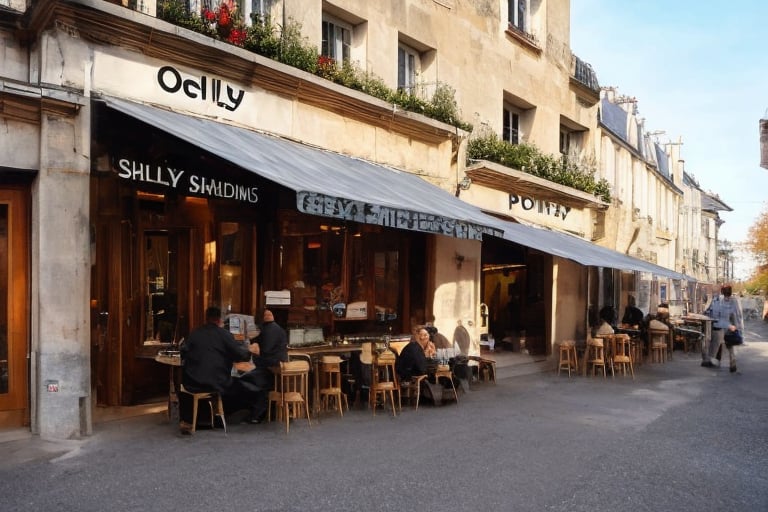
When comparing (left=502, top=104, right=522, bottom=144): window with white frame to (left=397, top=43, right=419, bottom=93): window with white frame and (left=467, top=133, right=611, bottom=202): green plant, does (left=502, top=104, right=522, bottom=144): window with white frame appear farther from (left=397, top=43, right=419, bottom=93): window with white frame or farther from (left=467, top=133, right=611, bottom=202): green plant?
(left=397, top=43, right=419, bottom=93): window with white frame

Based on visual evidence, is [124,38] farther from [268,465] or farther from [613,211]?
[613,211]

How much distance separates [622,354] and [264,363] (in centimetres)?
806

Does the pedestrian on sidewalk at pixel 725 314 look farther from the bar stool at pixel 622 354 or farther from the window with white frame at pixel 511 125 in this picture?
the window with white frame at pixel 511 125

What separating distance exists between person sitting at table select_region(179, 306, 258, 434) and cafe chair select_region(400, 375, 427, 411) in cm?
253

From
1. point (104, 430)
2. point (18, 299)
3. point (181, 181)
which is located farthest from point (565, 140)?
point (18, 299)

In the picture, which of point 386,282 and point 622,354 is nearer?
point 386,282

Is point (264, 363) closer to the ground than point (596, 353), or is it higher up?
higher up

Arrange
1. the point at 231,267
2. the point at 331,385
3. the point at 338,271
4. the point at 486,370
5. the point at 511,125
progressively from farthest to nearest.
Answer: the point at 511,125, the point at 486,370, the point at 338,271, the point at 231,267, the point at 331,385

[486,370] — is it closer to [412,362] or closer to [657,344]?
[412,362]

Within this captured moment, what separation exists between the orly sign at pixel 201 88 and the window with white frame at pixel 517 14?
8.50 metres

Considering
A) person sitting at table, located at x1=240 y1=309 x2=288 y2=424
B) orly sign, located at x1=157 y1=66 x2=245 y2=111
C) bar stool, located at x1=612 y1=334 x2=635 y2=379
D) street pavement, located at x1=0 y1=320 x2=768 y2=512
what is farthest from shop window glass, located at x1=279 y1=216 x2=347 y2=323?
bar stool, located at x1=612 y1=334 x2=635 y2=379

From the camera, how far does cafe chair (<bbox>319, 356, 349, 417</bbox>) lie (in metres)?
8.37

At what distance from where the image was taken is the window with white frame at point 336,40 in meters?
11.1

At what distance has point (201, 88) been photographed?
8.33m
